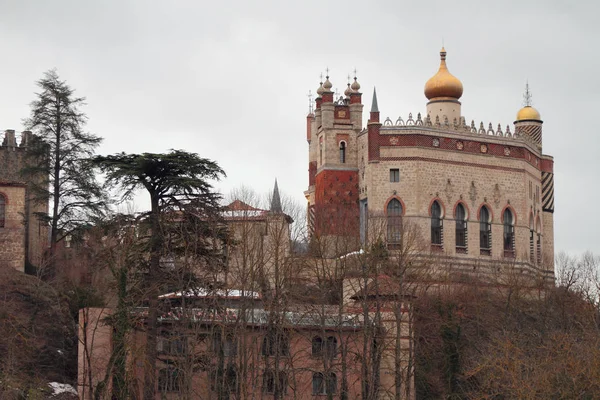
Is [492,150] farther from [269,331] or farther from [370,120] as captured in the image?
[269,331]

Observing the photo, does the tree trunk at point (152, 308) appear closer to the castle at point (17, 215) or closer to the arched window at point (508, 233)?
the castle at point (17, 215)

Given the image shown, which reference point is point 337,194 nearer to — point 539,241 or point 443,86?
point 443,86

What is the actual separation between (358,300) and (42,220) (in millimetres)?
13576

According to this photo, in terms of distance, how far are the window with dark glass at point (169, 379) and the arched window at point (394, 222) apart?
1634 centimetres

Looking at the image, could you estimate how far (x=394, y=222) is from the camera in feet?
199

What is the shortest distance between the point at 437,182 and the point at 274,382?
73.3 ft

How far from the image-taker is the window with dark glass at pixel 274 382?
4203cm

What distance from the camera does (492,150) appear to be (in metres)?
64.1

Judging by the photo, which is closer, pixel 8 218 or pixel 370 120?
pixel 8 218

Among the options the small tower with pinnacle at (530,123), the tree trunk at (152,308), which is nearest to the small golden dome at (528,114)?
the small tower with pinnacle at (530,123)

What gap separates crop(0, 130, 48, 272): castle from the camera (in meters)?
52.9

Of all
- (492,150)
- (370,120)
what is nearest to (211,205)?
(370,120)

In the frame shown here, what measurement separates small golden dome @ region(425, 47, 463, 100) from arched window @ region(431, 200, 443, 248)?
684 centimetres

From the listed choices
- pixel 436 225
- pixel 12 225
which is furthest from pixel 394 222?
pixel 12 225
